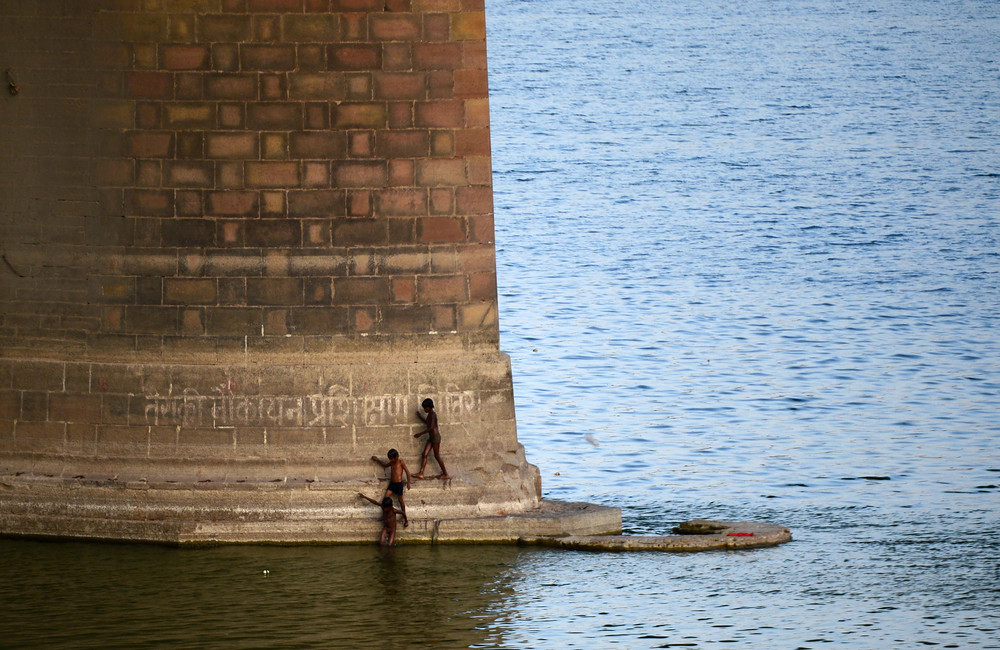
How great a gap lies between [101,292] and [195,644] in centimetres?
463

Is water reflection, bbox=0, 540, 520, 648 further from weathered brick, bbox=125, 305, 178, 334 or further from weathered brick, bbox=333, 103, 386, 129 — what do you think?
weathered brick, bbox=333, 103, 386, 129

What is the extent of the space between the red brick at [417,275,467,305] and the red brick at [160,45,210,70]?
314 cm

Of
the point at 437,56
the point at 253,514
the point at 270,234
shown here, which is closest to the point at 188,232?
the point at 270,234

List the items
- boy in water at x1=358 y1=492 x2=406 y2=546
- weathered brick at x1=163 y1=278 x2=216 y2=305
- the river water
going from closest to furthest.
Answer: the river water < boy in water at x1=358 y1=492 x2=406 y2=546 < weathered brick at x1=163 y1=278 x2=216 y2=305

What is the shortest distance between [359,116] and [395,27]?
3.22 ft

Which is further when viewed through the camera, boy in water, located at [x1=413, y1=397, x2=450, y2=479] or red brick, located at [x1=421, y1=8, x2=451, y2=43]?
red brick, located at [x1=421, y1=8, x2=451, y2=43]

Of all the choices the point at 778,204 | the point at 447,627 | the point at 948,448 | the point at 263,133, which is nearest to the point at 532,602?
the point at 447,627

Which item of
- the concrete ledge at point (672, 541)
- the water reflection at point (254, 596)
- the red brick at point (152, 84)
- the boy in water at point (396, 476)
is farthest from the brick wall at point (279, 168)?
the concrete ledge at point (672, 541)

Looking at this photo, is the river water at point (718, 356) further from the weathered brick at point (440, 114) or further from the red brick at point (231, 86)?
the red brick at point (231, 86)

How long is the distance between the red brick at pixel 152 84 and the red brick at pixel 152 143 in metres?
0.38

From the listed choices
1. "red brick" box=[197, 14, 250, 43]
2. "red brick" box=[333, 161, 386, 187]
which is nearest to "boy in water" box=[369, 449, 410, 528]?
"red brick" box=[333, 161, 386, 187]

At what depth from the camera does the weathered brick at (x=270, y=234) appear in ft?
60.6

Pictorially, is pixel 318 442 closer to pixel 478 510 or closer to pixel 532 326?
pixel 478 510

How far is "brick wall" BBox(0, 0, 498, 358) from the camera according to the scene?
60.4ft
